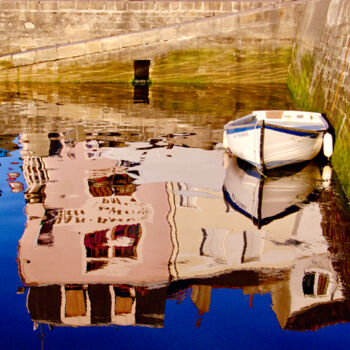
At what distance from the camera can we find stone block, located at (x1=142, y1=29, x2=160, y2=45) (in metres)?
22.1

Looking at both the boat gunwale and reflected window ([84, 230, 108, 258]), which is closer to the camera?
reflected window ([84, 230, 108, 258])

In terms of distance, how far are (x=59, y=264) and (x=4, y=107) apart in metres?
11.8

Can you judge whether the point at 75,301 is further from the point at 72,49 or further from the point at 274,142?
the point at 72,49

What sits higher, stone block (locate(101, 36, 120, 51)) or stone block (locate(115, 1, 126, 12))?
stone block (locate(115, 1, 126, 12))

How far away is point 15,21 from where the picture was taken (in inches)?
907

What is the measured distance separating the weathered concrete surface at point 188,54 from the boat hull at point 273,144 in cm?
1311

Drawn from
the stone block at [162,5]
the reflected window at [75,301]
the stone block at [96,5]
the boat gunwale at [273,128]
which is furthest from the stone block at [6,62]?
the reflected window at [75,301]

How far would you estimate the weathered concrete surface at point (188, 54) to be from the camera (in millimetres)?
22203

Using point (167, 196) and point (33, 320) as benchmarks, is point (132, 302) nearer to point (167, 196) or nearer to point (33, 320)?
point (33, 320)

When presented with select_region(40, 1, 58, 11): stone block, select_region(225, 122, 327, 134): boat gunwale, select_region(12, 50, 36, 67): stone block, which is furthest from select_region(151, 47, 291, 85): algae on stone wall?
select_region(225, 122, 327, 134): boat gunwale

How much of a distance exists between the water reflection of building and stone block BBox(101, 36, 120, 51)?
13.7 m

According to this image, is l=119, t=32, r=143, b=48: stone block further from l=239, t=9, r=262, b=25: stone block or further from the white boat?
the white boat

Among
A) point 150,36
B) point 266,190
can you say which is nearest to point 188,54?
point 150,36

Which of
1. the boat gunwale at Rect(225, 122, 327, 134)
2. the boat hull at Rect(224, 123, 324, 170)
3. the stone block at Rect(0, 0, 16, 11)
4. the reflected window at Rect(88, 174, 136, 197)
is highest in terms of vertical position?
the stone block at Rect(0, 0, 16, 11)
